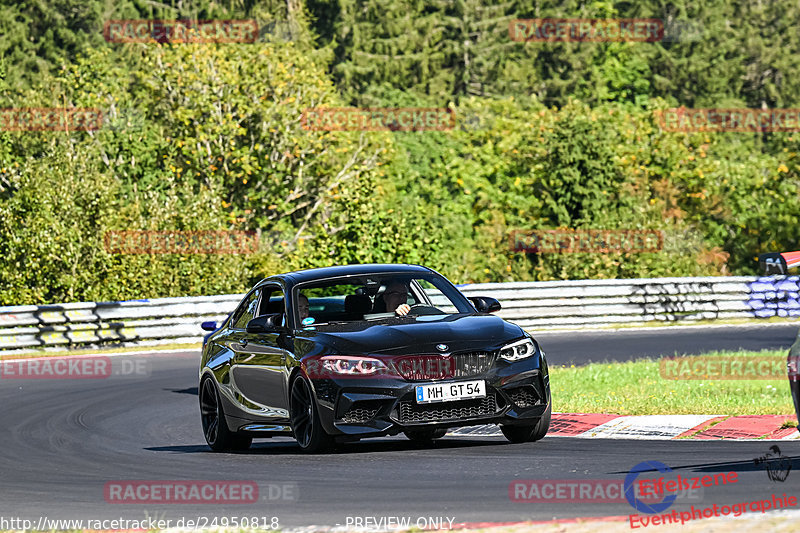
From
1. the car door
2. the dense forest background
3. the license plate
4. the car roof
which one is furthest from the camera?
the dense forest background

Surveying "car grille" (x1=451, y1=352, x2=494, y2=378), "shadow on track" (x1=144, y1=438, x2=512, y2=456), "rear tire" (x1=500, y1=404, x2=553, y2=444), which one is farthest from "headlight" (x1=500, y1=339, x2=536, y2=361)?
"shadow on track" (x1=144, y1=438, x2=512, y2=456)

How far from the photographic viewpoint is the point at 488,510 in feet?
24.3

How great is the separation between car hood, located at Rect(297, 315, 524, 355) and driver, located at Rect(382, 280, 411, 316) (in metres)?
0.43

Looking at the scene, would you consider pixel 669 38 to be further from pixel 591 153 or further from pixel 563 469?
pixel 563 469

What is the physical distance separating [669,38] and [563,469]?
8360 cm

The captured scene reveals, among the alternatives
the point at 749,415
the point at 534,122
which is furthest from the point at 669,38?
the point at 749,415

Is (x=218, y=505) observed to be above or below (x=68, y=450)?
above

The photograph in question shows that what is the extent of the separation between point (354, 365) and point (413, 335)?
20.1 inches

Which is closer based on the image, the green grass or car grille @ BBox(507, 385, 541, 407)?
car grille @ BBox(507, 385, 541, 407)

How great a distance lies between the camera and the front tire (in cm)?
1020

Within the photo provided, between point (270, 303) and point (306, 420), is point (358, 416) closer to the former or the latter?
point (306, 420)

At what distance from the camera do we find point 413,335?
10.2 meters

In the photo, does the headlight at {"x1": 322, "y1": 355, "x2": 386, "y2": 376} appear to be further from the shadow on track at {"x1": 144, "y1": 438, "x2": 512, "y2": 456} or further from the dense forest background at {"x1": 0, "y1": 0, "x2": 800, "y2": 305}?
the dense forest background at {"x1": 0, "y1": 0, "x2": 800, "y2": 305}

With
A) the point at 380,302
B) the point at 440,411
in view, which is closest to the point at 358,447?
the point at 380,302
